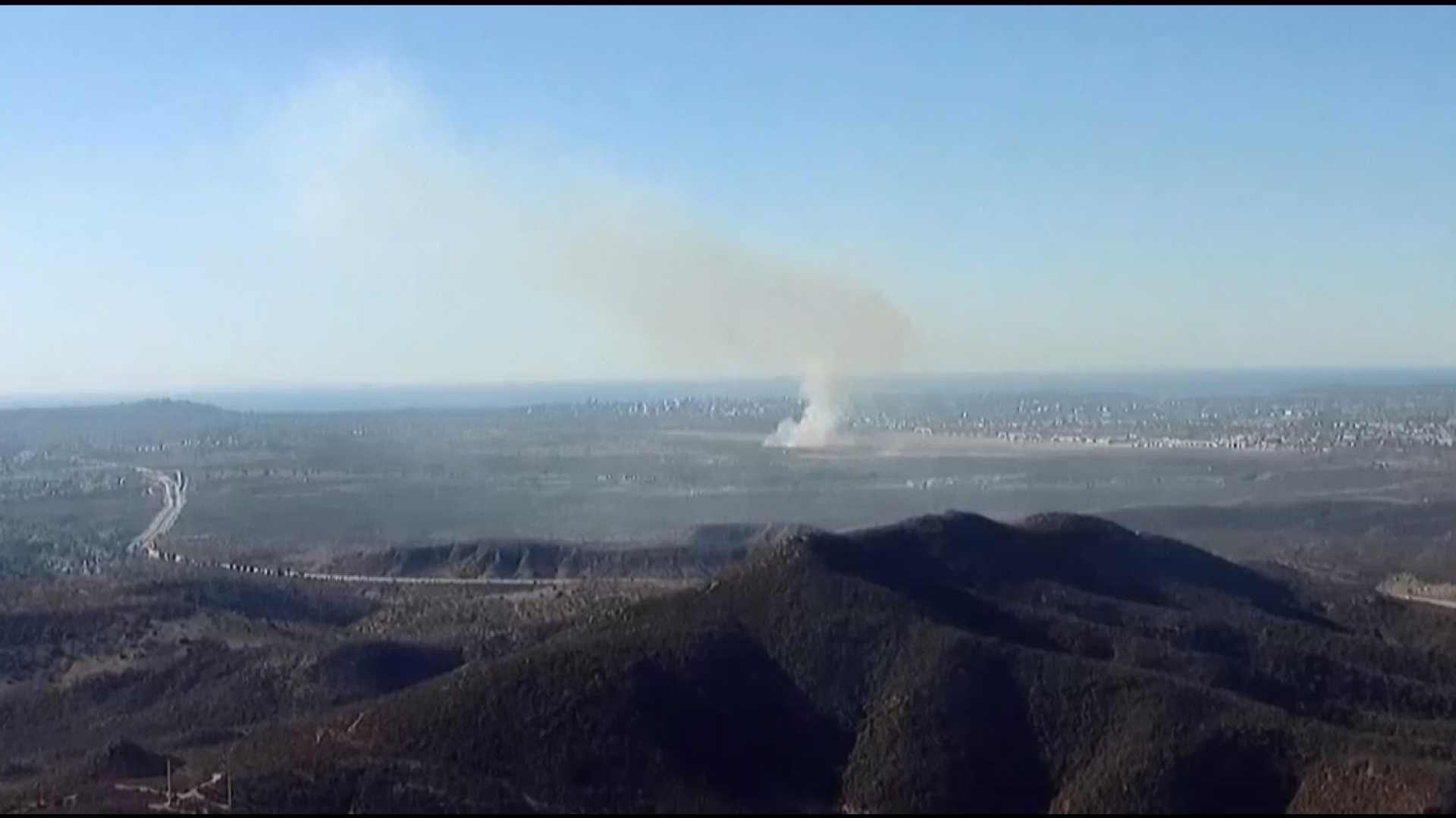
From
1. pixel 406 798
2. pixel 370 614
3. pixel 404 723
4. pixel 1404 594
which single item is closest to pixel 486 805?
pixel 406 798

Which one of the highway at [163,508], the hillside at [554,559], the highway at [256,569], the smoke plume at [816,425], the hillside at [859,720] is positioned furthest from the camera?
the smoke plume at [816,425]

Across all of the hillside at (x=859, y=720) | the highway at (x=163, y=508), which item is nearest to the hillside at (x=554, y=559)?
the highway at (x=163, y=508)

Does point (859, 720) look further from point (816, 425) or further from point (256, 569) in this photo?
point (816, 425)

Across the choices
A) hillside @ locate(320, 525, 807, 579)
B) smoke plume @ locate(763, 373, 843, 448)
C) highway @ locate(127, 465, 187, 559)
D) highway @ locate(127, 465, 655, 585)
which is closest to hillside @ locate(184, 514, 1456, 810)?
hillside @ locate(320, 525, 807, 579)

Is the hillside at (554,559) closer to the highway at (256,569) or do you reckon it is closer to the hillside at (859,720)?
the highway at (256,569)

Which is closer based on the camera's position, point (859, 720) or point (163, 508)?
point (859, 720)

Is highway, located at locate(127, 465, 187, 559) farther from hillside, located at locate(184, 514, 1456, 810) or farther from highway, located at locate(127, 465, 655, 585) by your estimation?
hillside, located at locate(184, 514, 1456, 810)

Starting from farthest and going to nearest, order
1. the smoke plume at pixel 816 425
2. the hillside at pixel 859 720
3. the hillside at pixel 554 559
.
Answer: the smoke plume at pixel 816 425 < the hillside at pixel 554 559 < the hillside at pixel 859 720

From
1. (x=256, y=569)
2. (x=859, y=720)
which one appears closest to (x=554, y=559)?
(x=256, y=569)

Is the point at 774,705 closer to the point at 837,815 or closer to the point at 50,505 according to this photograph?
the point at 837,815
